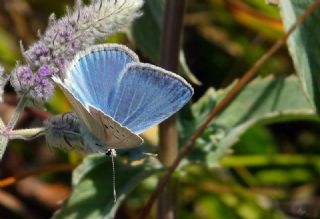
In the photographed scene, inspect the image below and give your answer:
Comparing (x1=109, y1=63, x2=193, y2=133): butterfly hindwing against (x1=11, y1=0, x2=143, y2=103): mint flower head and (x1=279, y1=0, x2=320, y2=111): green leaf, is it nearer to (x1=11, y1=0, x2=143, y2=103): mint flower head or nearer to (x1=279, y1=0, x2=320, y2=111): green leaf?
(x1=11, y1=0, x2=143, y2=103): mint flower head

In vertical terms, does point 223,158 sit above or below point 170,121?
below

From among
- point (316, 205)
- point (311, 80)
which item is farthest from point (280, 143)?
point (311, 80)

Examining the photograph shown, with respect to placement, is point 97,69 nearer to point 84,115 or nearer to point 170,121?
point 84,115

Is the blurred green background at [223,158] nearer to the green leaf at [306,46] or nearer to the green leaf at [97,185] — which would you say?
the green leaf at [97,185]

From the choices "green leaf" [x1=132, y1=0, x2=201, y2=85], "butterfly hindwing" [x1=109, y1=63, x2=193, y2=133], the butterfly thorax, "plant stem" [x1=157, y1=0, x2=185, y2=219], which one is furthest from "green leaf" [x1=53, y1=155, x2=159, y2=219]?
"butterfly hindwing" [x1=109, y1=63, x2=193, y2=133]

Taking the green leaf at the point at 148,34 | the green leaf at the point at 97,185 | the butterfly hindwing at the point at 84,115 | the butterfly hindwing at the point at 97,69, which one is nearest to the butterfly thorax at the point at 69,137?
the butterfly hindwing at the point at 84,115

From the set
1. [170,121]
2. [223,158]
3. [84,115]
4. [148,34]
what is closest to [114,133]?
[84,115]

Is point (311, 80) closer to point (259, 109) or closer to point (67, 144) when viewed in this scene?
point (259, 109)
